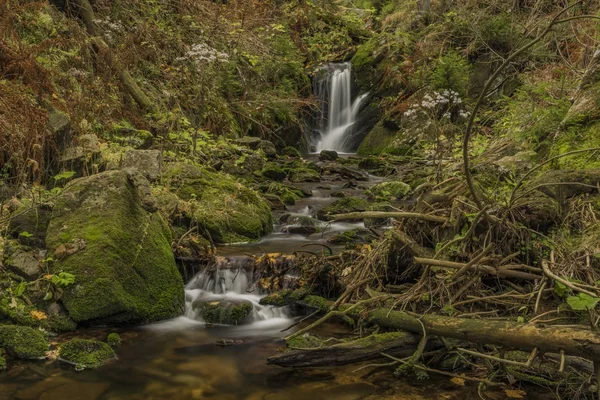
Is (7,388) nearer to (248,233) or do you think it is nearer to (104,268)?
(104,268)

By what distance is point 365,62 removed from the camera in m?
Answer: 19.4

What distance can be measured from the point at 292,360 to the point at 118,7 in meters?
9.97

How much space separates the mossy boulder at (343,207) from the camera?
9883 mm

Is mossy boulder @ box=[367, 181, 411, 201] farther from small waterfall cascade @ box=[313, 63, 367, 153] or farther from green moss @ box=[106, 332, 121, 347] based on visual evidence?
green moss @ box=[106, 332, 121, 347]

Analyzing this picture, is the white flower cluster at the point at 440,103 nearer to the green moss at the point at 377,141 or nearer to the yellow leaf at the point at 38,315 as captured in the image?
the green moss at the point at 377,141

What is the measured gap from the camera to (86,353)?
187 inches

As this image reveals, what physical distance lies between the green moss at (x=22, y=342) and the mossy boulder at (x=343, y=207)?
5.71 m

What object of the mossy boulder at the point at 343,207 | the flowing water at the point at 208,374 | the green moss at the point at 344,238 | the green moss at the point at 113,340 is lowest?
the flowing water at the point at 208,374

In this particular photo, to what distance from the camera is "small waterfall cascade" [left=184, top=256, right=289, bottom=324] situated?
20.1ft

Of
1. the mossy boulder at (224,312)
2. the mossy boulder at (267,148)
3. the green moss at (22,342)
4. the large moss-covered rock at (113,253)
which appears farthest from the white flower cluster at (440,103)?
the green moss at (22,342)

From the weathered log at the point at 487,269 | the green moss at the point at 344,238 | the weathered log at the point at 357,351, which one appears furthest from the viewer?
the green moss at the point at 344,238

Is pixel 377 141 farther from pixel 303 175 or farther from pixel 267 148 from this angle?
pixel 303 175

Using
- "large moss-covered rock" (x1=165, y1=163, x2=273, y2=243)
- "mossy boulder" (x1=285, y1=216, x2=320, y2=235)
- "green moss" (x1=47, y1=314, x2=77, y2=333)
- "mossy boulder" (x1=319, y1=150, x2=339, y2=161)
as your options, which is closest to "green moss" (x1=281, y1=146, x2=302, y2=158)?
"mossy boulder" (x1=319, y1=150, x2=339, y2=161)

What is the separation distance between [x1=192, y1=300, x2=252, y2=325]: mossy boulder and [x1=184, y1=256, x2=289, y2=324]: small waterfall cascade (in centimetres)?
1
